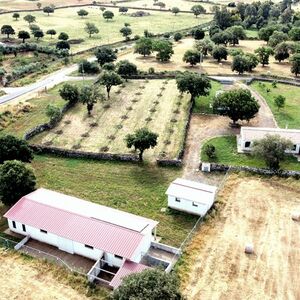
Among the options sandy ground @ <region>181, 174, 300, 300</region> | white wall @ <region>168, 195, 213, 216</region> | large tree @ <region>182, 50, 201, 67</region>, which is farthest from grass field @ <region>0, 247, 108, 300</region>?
large tree @ <region>182, 50, 201, 67</region>

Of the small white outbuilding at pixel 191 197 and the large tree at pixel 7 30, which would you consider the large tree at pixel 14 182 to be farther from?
the large tree at pixel 7 30

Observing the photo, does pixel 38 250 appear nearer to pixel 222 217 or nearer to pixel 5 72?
pixel 222 217

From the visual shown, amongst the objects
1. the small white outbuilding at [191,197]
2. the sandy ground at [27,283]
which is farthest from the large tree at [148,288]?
the small white outbuilding at [191,197]

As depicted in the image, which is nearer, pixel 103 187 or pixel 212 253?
pixel 212 253

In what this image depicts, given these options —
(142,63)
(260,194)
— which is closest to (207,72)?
(142,63)

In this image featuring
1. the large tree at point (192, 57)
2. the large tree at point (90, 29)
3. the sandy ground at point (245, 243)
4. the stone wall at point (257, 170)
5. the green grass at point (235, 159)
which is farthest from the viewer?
the large tree at point (90, 29)

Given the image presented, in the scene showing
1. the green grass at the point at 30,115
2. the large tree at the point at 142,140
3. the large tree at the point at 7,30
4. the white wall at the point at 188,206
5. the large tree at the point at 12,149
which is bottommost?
the white wall at the point at 188,206
